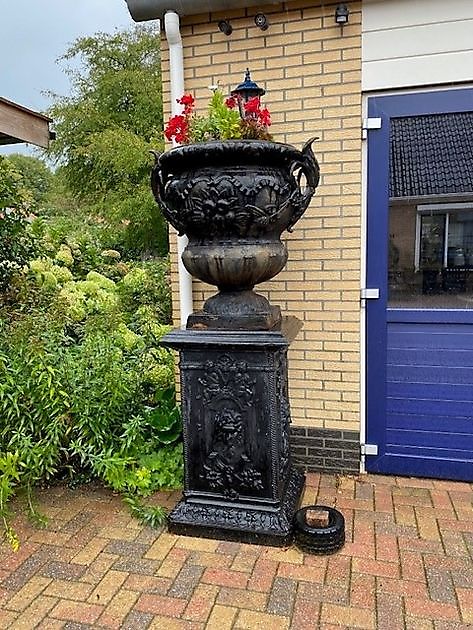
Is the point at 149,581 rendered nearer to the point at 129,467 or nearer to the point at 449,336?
the point at 129,467

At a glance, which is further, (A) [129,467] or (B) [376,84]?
(A) [129,467]

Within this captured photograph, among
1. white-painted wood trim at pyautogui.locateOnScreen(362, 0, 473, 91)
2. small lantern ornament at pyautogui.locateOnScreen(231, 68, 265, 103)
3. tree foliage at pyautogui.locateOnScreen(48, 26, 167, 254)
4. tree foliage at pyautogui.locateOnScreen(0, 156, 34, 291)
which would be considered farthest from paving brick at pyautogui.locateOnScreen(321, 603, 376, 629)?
tree foliage at pyautogui.locateOnScreen(48, 26, 167, 254)

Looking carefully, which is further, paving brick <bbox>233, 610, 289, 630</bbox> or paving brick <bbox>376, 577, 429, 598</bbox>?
paving brick <bbox>376, 577, 429, 598</bbox>

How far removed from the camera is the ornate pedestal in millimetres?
2426

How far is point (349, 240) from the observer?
2949 millimetres

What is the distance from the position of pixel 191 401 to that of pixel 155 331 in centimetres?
215

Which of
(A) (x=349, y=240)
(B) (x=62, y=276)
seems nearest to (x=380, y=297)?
(A) (x=349, y=240)

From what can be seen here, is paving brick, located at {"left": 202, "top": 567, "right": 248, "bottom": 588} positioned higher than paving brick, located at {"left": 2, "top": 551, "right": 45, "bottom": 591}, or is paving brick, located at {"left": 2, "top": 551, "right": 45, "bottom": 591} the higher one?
paving brick, located at {"left": 2, "top": 551, "right": 45, "bottom": 591}

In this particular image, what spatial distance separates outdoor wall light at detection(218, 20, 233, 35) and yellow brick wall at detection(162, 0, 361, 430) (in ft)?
0.08

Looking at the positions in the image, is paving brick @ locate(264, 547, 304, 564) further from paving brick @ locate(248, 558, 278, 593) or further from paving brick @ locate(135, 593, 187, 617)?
paving brick @ locate(135, 593, 187, 617)

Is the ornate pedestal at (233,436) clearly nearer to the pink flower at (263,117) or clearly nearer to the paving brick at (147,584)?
the paving brick at (147,584)

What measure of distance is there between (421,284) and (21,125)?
2.66m

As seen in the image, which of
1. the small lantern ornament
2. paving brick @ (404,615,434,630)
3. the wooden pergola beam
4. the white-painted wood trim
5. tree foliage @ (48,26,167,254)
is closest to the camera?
paving brick @ (404,615,434,630)

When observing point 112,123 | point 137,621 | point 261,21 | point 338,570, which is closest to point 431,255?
point 261,21
